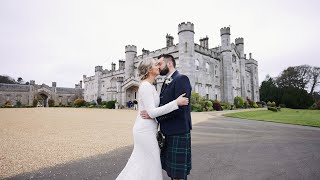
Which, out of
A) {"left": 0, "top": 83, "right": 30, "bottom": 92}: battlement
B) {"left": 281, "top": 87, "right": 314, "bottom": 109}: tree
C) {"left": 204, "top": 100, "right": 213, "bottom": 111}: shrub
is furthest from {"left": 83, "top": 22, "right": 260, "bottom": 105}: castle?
{"left": 0, "top": 83, "right": 30, "bottom": 92}: battlement

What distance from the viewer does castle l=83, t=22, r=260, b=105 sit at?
27.7 meters

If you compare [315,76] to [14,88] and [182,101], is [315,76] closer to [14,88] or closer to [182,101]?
[182,101]

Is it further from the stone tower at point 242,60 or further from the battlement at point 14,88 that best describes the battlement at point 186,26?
the battlement at point 14,88

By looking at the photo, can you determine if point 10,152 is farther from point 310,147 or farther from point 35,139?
point 310,147

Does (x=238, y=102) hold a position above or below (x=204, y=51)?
below

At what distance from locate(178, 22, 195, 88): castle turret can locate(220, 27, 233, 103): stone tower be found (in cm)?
854

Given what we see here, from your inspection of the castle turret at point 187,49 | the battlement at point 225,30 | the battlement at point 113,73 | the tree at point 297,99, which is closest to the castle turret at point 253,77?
the tree at point 297,99

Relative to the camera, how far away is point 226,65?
34.3m

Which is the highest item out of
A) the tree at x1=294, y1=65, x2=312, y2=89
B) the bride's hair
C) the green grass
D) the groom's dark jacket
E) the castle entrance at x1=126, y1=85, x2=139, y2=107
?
the tree at x1=294, y1=65, x2=312, y2=89

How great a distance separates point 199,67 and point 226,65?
607cm

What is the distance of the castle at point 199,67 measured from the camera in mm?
27703

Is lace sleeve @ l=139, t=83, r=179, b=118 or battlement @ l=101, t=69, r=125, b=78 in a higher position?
battlement @ l=101, t=69, r=125, b=78

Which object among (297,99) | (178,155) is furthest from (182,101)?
(297,99)

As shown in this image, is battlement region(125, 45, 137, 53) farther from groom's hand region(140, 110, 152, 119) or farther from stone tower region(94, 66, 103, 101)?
groom's hand region(140, 110, 152, 119)
